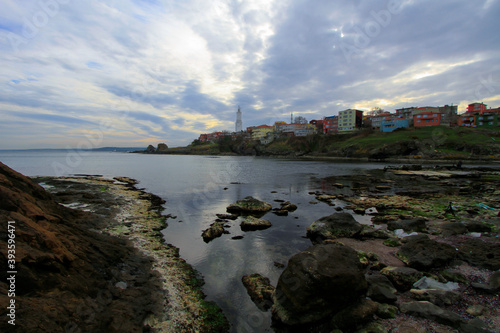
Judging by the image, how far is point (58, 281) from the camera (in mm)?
7102

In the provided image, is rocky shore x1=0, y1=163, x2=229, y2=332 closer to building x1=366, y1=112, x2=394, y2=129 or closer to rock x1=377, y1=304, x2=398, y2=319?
rock x1=377, y1=304, x2=398, y2=319

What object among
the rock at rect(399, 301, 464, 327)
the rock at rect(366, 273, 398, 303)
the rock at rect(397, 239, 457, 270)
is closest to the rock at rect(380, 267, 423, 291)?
the rock at rect(366, 273, 398, 303)

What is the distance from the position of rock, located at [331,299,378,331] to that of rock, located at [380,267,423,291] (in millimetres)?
2556

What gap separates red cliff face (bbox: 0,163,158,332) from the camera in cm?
588

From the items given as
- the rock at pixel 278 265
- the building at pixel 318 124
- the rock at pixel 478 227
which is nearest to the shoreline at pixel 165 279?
the rock at pixel 278 265

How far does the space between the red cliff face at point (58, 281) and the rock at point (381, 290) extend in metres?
8.62

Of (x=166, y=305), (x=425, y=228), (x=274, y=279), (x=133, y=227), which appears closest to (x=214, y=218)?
(x=133, y=227)

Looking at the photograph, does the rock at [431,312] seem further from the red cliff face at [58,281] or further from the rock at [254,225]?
the rock at [254,225]

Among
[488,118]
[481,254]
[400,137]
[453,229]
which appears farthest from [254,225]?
[488,118]

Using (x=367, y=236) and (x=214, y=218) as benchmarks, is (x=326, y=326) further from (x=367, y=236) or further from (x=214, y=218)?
(x=214, y=218)

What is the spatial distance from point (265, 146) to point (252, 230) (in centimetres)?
16506

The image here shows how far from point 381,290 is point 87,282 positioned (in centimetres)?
1108

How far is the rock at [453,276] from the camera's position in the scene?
9.28 meters

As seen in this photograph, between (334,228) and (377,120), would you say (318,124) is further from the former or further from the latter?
(334,228)
